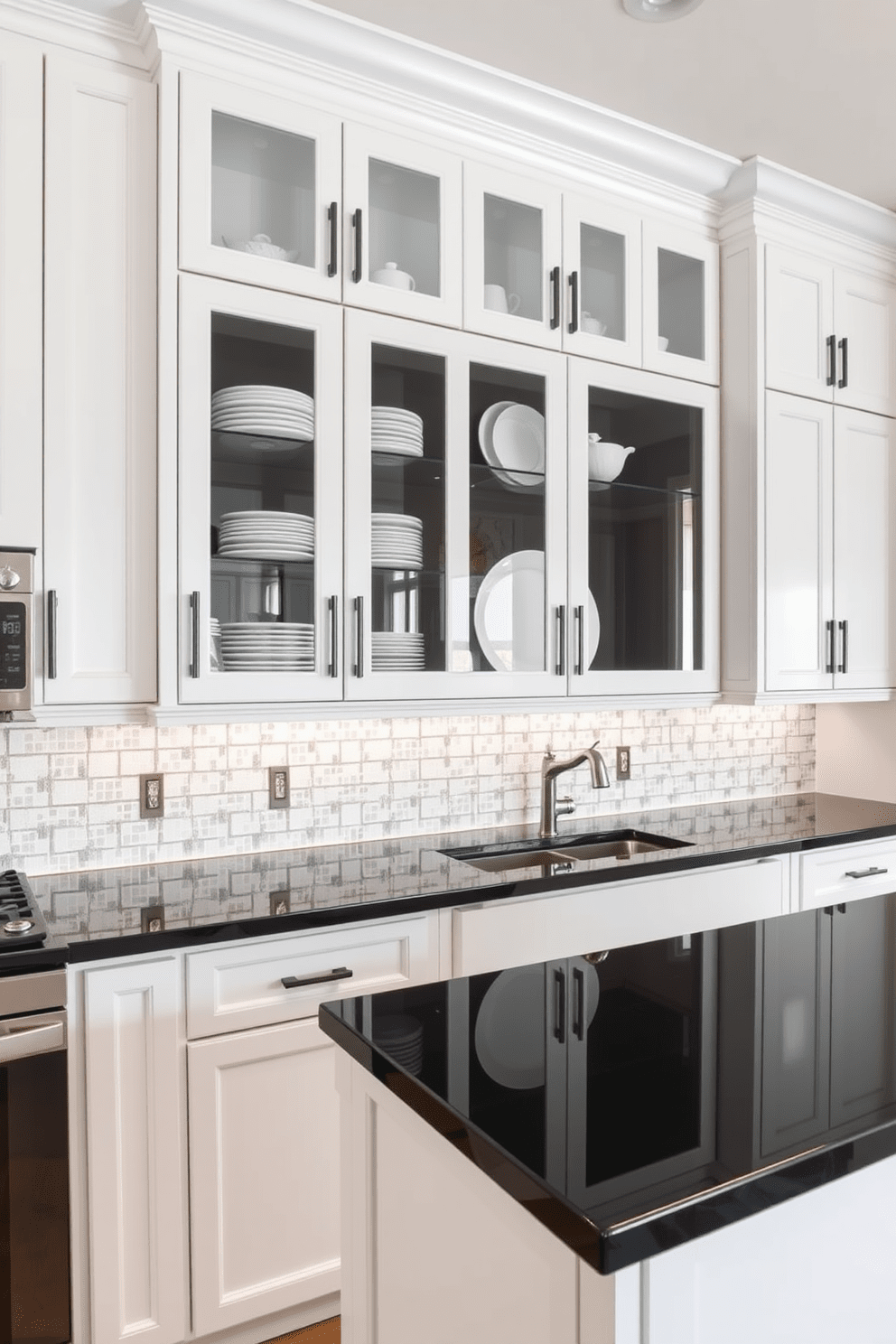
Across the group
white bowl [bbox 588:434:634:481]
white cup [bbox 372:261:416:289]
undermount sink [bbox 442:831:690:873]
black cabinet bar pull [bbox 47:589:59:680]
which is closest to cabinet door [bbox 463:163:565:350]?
white cup [bbox 372:261:416:289]

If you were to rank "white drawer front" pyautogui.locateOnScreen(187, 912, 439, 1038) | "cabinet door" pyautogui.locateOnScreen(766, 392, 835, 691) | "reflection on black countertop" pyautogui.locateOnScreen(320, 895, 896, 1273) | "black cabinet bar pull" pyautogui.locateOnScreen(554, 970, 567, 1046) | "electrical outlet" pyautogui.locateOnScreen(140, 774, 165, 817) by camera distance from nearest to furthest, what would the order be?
"reflection on black countertop" pyautogui.locateOnScreen(320, 895, 896, 1273)
"black cabinet bar pull" pyautogui.locateOnScreen(554, 970, 567, 1046)
"white drawer front" pyautogui.locateOnScreen(187, 912, 439, 1038)
"electrical outlet" pyautogui.locateOnScreen(140, 774, 165, 817)
"cabinet door" pyautogui.locateOnScreen(766, 392, 835, 691)

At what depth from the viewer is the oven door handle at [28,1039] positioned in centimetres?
161

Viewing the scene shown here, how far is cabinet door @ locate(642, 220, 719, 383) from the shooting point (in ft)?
9.29

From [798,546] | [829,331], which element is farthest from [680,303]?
[798,546]

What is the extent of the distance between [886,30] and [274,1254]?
3.03 meters

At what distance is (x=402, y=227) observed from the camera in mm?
2406

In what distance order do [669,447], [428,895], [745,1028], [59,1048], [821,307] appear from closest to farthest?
[745,1028]
[59,1048]
[428,895]
[669,447]
[821,307]

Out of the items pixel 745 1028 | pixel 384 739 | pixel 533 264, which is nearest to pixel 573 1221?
pixel 745 1028

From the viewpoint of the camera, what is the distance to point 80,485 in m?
2.05

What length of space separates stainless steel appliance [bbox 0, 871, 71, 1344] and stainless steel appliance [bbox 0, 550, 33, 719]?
1.44 ft

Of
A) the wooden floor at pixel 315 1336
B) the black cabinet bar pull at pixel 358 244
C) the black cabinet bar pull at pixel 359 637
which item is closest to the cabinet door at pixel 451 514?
the black cabinet bar pull at pixel 359 637

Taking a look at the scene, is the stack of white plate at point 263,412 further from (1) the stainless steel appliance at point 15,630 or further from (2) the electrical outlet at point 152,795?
(2) the electrical outlet at point 152,795

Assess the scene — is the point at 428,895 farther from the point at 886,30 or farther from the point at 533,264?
the point at 886,30

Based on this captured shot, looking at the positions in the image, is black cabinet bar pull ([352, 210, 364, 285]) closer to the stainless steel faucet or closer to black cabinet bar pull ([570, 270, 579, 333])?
black cabinet bar pull ([570, 270, 579, 333])
